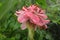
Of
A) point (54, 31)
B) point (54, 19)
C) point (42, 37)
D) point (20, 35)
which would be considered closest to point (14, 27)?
point (20, 35)

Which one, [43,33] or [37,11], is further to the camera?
[43,33]

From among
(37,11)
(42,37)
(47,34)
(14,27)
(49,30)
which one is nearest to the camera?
(37,11)

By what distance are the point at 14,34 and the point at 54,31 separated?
49 cm

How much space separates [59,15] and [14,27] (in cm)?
63

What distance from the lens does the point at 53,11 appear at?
74.2 inches

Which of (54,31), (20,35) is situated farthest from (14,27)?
(54,31)

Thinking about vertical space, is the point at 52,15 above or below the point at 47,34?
above

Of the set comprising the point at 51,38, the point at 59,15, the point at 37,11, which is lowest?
the point at 51,38

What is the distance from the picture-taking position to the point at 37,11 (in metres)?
0.92

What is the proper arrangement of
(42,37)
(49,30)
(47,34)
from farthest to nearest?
(49,30), (47,34), (42,37)

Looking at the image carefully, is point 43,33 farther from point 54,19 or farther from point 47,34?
point 54,19

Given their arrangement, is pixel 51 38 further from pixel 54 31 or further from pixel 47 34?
pixel 54 31

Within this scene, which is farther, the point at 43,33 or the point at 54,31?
the point at 54,31

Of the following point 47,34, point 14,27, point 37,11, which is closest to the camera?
point 37,11
